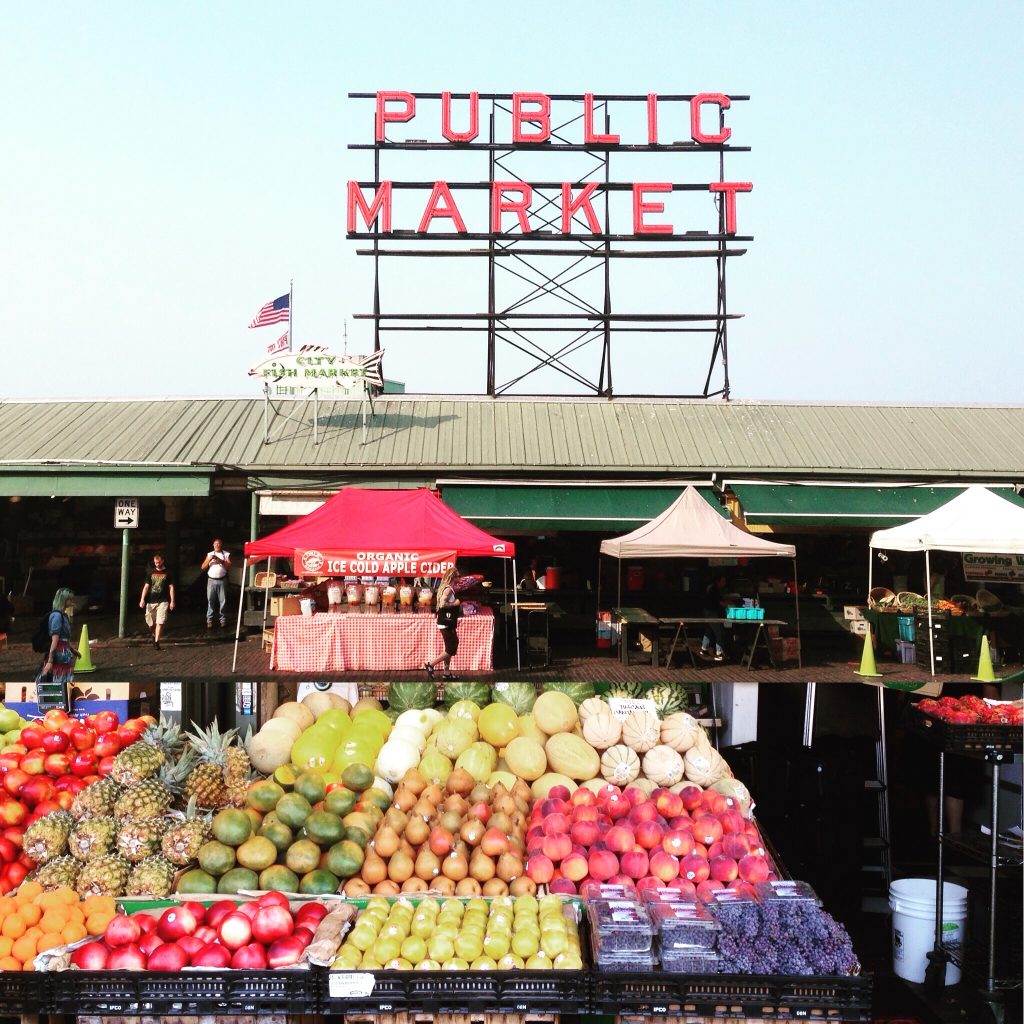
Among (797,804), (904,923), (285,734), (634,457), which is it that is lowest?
(904,923)

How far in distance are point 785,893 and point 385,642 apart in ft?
34.6

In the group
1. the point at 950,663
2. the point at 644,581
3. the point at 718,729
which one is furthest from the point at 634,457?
the point at 718,729

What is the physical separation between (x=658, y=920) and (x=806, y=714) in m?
4.42

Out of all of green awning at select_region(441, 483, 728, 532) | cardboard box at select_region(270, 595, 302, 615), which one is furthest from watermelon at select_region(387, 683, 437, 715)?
green awning at select_region(441, 483, 728, 532)

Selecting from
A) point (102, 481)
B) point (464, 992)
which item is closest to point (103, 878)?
point (464, 992)

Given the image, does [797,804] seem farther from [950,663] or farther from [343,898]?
[950,663]

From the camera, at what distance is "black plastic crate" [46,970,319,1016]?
5160 millimetres

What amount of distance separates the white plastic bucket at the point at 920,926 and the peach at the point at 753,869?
1.61 m

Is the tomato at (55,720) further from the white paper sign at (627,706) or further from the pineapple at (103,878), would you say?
the white paper sign at (627,706)

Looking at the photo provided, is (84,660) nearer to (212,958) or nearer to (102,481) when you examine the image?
(102,481)

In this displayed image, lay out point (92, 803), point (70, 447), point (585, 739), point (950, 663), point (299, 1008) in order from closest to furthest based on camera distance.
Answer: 1. point (299, 1008)
2. point (92, 803)
3. point (585, 739)
4. point (950, 663)
5. point (70, 447)

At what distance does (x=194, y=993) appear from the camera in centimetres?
516

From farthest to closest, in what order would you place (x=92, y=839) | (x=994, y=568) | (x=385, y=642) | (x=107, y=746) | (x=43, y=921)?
(x=994, y=568)
(x=385, y=642)
(x=107, y=746)
(x=92, y=839)
(x=43, y=921)

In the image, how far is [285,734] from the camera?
27.9 ft
